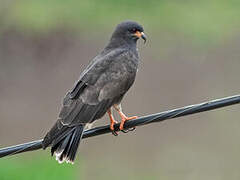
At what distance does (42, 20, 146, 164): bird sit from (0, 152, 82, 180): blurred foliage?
350 cm

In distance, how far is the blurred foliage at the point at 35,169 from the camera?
11.1 metres

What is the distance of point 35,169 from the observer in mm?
11266

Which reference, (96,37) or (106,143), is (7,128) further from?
(96,37)

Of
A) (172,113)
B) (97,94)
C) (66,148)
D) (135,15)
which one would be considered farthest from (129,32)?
(135,15)

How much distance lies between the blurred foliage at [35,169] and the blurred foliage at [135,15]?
14.5 feet

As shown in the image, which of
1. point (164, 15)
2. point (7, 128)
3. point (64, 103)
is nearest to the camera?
point (64, 103)

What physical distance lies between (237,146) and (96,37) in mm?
3735

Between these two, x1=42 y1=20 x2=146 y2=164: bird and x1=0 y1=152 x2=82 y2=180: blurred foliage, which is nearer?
x1=42 y1=20 x2=146 y2=164: bird

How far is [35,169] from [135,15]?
620cm

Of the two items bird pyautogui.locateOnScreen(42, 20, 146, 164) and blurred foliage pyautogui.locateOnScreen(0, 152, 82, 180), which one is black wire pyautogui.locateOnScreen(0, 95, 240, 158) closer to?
bird pyautogui.locateOnScreen(42, 20, 146, 164)

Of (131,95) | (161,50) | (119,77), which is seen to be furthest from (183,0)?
(119,77)

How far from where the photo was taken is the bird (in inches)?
268

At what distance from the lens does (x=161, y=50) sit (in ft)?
47.5

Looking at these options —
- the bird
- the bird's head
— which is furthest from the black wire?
the bird's head
